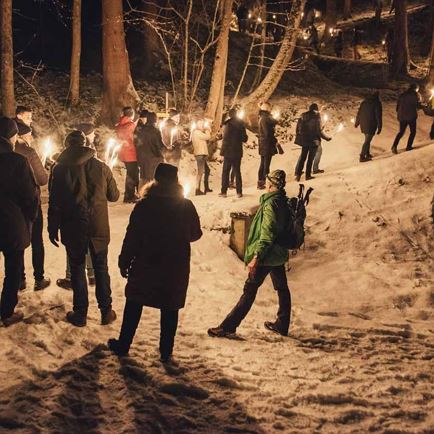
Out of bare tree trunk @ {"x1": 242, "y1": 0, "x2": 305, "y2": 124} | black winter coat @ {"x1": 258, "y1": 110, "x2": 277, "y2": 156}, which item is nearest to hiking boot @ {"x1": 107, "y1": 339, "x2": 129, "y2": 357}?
black winter coat @ {"x1": 258, "y1": 110, "x2": 277, "y2": 156}

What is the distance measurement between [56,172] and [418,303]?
5.64m

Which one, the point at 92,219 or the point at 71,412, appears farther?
the point at 92,219

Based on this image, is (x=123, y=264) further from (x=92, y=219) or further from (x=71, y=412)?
(x=71, y=412)

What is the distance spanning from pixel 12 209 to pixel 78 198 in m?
0.70

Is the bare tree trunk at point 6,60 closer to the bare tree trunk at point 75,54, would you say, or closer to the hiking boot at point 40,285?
the bare tree trunk at point 75,54

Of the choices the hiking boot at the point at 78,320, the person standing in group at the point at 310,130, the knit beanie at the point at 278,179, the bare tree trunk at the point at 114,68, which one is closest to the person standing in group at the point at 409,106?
the person standing in group at the point at 310,130

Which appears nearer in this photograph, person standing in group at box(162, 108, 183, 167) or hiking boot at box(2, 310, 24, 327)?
hiking boot at box(2, 310, 24, 327)

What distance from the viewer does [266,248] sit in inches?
222

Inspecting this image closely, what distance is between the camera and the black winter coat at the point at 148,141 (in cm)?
1058

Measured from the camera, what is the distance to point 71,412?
4.06 metres

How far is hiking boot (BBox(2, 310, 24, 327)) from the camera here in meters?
5.47

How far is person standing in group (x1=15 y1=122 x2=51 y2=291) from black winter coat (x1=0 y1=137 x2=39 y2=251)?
671mm

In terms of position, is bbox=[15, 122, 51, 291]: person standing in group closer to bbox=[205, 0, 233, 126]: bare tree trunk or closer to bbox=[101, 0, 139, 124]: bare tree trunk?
bbox=[205, 0, 233, 126]: bare tree trunk

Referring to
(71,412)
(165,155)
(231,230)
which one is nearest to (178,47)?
(165,155)
